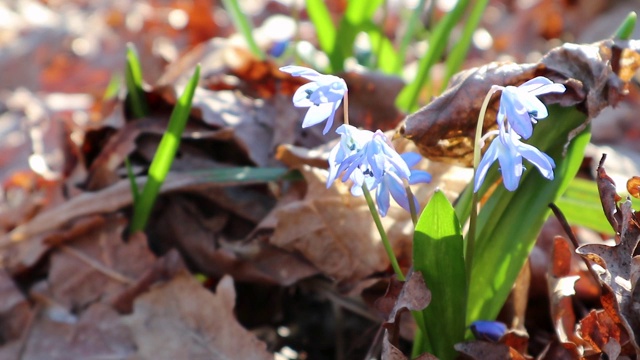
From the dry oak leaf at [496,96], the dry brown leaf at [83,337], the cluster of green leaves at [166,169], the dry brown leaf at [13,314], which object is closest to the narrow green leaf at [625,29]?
the dry oak leaf at [496,96]

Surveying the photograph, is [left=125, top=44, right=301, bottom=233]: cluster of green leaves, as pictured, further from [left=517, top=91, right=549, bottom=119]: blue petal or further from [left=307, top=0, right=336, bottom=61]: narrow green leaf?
[left=517, top=91, right=549, bottom=119]: blue petal

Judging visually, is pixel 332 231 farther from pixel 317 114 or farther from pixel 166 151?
pixel 317 114

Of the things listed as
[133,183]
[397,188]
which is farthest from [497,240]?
[133,183]

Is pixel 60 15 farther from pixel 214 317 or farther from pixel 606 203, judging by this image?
pixel 606 203

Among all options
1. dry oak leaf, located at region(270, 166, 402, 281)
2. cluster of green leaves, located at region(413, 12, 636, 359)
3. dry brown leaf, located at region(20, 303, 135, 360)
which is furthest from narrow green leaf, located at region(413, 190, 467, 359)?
dry brown leaf, located at region(20, 303, 135, 360)

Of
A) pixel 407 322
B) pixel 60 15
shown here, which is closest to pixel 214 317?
pixel 407 322

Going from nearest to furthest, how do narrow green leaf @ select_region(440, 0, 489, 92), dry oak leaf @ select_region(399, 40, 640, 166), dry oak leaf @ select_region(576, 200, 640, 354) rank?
dry oak leaf @ select_region(576, 200, 640, 354) → dry oak leaf @ select_region(399, 40, 640, 166) → narrow green leaf @ select_region(440, 0, 489, 92)
